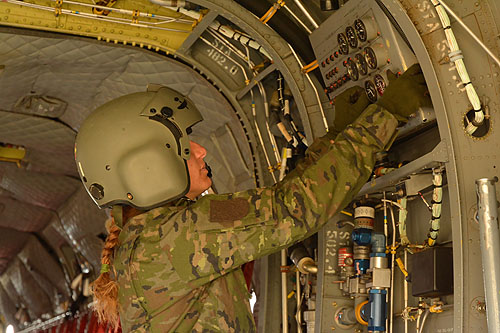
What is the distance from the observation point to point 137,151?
119 inches

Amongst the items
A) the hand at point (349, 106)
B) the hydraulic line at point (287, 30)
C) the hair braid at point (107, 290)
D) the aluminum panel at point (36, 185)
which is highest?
the aluminum panel at point (36, 185)

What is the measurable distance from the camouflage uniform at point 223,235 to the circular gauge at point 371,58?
0.30 m

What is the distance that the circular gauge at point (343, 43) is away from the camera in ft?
11.0

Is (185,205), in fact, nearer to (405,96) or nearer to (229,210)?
(229,210)

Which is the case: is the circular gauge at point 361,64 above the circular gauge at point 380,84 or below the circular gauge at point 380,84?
above

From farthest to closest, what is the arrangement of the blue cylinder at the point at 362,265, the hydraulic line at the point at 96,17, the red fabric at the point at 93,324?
the red fabric at the point at 93,324 < the hydraulic line at the point at 96,17 < the blue cylinder at the point at 362,265

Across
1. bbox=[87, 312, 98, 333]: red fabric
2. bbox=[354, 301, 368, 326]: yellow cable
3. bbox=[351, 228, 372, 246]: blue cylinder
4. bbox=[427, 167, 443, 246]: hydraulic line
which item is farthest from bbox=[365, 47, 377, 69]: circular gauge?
bbox=[87, 312, 98, 333]: red fabric

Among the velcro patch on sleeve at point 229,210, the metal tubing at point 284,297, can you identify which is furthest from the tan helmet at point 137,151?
the metal tubing at point 284,297

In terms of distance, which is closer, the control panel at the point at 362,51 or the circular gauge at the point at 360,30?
the control panel at the point at 362,51

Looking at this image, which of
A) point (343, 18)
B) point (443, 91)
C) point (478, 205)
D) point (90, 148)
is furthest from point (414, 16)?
point (90, 148)

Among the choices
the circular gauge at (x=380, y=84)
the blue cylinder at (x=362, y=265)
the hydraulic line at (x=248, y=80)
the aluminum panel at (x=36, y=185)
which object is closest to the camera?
the circular gauge at (x=380, y=84)

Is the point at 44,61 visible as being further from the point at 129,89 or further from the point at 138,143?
the point at 138,143

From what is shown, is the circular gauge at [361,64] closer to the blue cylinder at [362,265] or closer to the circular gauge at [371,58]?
the circular gauge at [371,58]

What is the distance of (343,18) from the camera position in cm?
334
